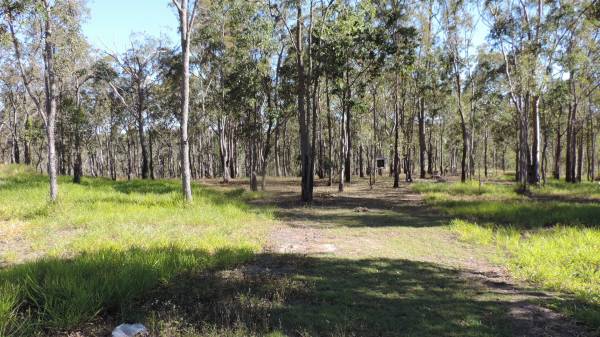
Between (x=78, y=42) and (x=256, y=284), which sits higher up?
(x=78, y=42)

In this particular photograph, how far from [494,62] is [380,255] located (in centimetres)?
2802

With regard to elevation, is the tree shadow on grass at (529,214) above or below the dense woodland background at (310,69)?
below

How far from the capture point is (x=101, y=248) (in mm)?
7254

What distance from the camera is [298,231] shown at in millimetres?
10945

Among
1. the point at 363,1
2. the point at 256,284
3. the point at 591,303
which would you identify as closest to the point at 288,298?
the point at 256,284

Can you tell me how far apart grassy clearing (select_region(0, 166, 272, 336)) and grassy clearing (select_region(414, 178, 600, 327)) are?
5.46 m

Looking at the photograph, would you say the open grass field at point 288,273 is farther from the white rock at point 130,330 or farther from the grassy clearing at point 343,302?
the white rock at point 130,330

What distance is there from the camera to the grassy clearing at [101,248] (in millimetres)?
4457

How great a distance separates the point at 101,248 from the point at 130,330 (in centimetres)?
369

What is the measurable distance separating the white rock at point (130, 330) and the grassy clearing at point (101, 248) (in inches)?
17.2

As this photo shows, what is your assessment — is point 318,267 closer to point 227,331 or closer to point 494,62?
point 227,331

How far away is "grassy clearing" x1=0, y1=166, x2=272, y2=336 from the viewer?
14.6 ft

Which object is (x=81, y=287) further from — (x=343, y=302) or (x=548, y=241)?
(x=548, y=241)

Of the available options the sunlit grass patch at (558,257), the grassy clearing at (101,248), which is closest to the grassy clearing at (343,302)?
the grassy clearing at (101,248)
